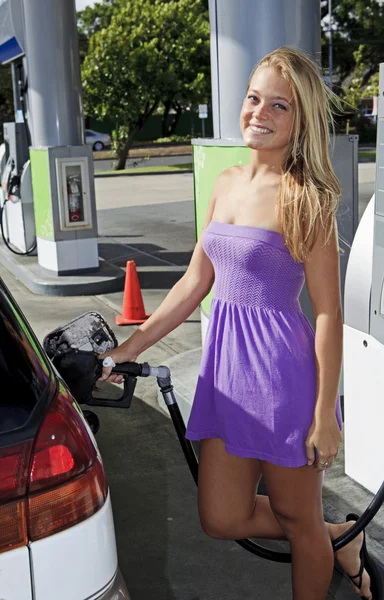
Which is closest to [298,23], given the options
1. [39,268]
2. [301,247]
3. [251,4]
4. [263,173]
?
[251,4]

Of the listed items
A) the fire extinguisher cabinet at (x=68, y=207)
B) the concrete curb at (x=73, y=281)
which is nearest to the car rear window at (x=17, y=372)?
the concrete curb at (x=73, y=281)

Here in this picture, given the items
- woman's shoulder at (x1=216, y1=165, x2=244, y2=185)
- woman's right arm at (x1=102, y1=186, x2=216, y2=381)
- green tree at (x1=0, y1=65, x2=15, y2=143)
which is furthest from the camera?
green tree at (x1=0, y1=65, x2=15, y2=143)

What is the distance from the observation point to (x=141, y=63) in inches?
1262

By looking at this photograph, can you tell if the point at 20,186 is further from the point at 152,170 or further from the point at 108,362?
the point at 152,170

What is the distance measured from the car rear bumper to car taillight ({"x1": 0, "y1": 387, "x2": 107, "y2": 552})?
19cm

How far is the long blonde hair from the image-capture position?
239cm

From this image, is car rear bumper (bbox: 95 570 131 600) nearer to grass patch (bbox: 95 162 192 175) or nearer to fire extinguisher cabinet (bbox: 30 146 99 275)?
fire extinguisher cabinet (bbox: 30 146 99 275)

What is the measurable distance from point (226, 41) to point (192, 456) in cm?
265

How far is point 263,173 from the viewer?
2.60 m

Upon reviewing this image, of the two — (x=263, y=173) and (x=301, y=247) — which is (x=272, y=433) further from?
(x=263, y=173)

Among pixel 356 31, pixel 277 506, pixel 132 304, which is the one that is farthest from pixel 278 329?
pixel 356 31

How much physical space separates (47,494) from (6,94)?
154 ft

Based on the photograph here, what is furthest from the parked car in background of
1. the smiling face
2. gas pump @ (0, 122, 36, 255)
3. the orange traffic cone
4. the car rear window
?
the car rear window

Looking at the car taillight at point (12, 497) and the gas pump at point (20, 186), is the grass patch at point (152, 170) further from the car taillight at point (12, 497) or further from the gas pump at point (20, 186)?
the car taillight at point (12, 497)
